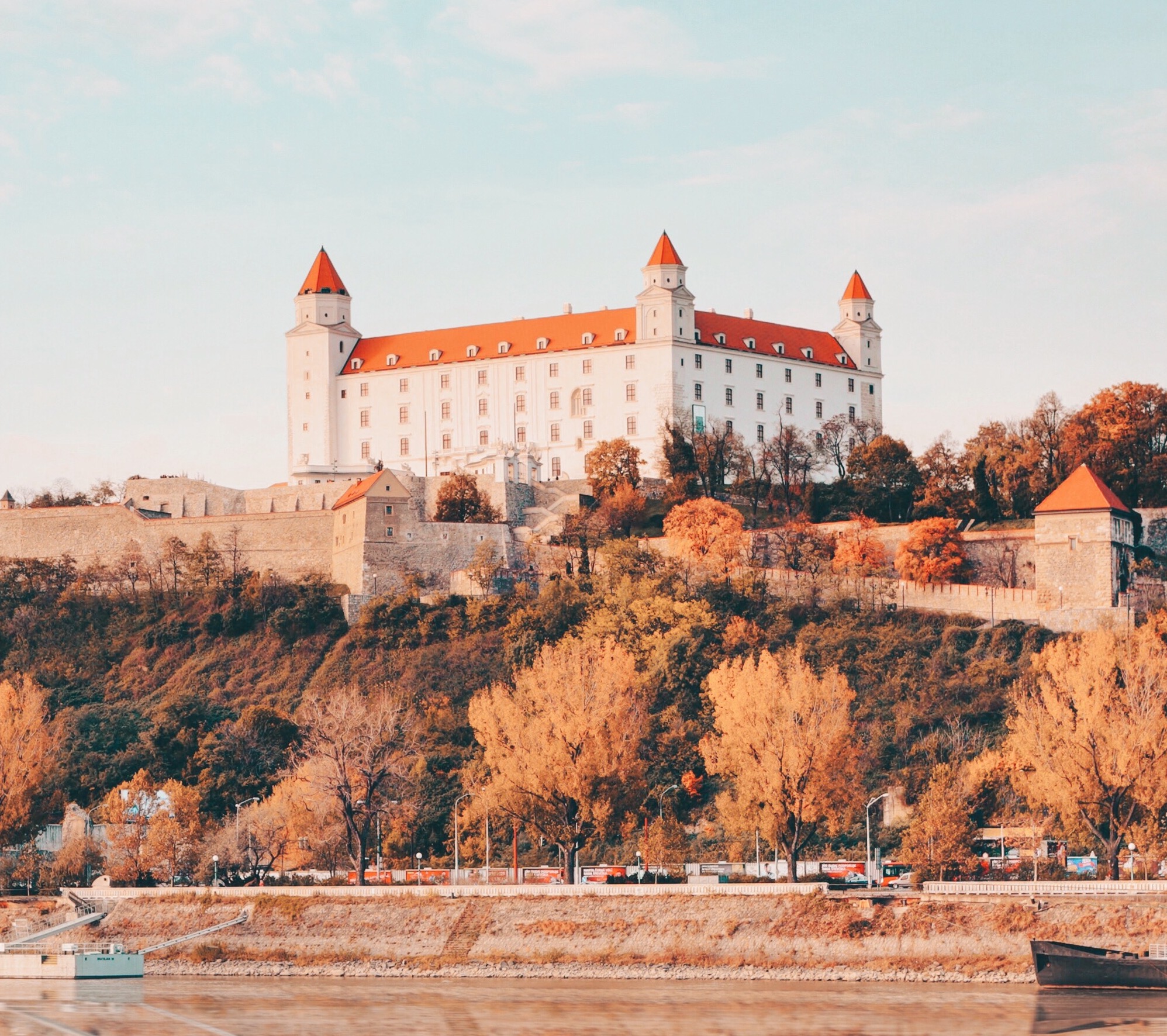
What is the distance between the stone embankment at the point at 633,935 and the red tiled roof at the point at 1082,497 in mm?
32817

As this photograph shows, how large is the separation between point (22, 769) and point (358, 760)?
11713 mm

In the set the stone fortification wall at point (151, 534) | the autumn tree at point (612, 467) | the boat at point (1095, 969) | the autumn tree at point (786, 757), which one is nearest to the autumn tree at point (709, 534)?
the autumn tree at point (612, 467)

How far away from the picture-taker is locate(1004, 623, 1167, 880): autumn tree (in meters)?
58.9

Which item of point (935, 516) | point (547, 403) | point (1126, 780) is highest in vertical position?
point (547, 403)

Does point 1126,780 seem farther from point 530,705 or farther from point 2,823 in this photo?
point 2,823

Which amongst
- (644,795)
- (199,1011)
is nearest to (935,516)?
(644,795)

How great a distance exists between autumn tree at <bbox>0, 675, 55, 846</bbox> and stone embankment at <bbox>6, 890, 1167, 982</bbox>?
8243mm

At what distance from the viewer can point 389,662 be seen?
283 feet

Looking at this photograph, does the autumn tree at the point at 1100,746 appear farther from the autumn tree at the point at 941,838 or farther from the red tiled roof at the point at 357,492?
the red tiled roof at the point at 357,492

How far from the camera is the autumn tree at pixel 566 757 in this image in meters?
61.5

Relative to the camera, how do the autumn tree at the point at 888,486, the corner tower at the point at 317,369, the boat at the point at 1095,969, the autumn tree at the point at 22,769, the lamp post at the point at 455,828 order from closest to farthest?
the boat at the point at 1095,969 → the lamp post at the point at 455,828 → the autumn tree at the point at 22,769 → the autumn tree at the point at 888,486 → the corner tower at the point at 317,369

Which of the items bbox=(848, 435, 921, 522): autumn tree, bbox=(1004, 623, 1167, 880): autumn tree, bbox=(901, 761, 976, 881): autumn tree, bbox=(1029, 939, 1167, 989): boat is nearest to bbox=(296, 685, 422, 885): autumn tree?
bbox=(901, 761, 976, 881): autumn tree

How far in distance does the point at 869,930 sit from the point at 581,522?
4378cm

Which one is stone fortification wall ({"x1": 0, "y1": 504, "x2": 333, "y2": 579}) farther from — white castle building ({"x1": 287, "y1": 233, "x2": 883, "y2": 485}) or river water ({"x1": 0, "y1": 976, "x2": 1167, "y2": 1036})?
river water ({"x1": 0, "y1": 976, "x2": 1167, "y2": 1036})
